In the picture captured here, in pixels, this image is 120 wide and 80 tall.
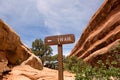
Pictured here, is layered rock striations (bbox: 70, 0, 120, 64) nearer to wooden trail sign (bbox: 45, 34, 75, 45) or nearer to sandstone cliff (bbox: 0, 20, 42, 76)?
sandstone cliff (bbox: 0, 20, 42, 76)

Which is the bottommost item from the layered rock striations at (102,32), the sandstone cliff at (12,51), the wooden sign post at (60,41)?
the wooden sign post at (60,41)

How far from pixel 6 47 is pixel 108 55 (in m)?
7.58

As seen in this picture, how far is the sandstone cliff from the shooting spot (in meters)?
19.1

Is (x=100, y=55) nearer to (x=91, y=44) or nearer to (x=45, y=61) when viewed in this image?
(x=91, y=44)

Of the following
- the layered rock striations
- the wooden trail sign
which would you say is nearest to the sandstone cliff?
the layered rock striations

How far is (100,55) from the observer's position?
21.6 meters

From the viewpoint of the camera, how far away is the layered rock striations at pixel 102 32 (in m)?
22.5

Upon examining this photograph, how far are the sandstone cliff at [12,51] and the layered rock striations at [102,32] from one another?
5.54 m

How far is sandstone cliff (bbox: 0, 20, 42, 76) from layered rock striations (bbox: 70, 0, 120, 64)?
5.54m

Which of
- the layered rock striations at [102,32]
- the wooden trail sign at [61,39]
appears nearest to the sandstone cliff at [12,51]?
the layered rock striations at [102,32]

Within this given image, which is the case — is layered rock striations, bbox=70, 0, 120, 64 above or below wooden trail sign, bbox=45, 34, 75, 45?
above

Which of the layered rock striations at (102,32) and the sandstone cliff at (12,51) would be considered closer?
the sandstone cliff at (12,51)

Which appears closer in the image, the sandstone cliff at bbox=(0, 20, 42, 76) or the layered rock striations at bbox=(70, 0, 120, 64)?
the sandstone cliff at bbox=(0, 20, 42, 76)

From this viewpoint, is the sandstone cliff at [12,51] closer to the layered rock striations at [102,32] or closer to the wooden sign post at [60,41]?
the layered rock striations at [102,32]
